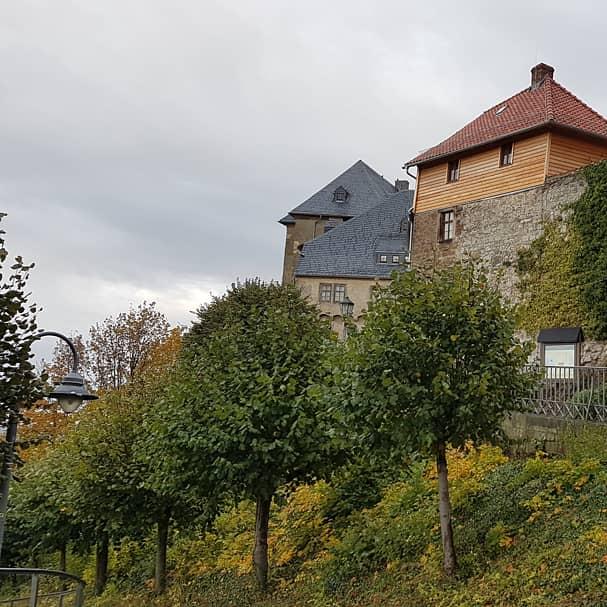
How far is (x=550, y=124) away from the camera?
827 inches

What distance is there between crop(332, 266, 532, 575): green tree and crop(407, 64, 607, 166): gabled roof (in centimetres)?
1394

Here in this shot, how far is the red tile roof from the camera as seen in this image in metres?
21.7

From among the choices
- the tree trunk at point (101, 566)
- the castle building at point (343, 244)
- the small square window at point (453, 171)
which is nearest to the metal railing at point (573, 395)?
the small square window at point (453, 171)

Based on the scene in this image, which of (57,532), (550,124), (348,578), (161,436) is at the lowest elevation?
(57,532)

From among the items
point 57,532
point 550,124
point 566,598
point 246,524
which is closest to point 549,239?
point 550,124

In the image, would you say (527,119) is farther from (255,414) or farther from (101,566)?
(101,566)

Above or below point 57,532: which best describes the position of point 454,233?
above

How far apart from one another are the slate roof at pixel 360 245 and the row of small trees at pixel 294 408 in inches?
1035

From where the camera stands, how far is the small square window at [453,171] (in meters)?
24.4

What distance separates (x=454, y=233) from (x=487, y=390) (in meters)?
16.0

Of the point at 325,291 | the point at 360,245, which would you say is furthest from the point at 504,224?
the point at 360,245

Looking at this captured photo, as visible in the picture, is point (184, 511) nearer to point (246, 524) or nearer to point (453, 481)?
point (246, 524)

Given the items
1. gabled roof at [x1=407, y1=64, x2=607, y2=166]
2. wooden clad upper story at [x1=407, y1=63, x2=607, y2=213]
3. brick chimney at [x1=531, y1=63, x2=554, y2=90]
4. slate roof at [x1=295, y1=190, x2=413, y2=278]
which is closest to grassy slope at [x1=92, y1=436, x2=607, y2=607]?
wooden clad upper story at [x1=407, y1=63, x2=607, y2=213]

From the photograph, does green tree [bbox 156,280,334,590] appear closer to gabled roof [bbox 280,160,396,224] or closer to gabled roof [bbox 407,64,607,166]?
gabled roof [bbox 407,64,607,166]
